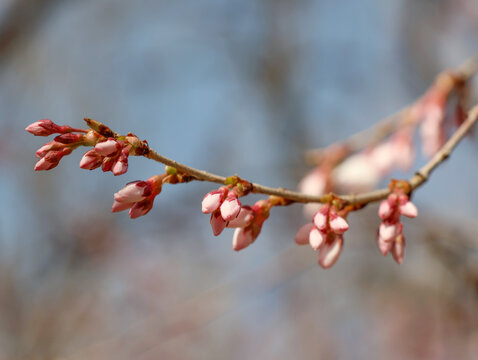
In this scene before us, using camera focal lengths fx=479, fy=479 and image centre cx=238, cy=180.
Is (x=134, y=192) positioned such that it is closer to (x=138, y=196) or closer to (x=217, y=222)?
(x=138, y=196)

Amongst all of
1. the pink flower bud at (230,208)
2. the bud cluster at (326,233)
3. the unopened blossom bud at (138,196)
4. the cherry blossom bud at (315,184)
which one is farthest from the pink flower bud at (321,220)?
the cherry blossom bud at (315,184)

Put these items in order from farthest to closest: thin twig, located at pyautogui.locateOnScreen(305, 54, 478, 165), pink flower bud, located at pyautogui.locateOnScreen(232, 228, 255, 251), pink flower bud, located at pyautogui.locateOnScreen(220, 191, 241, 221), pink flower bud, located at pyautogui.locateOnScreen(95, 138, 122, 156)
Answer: thin twig, located at pyautogui.locateOnScreen(305, 54, 478, 165), pink flower bud, located at pyautogui.locateOnScreen(232, 228, 255, 251), pink flower bud, located at pyautogui.locateOnScreen(220, 191, 241, 221), pink flower bud, located at pyautogui.locateOnScreen(95, 138, 122, 156)

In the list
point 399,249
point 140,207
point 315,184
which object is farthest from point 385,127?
point 140,207

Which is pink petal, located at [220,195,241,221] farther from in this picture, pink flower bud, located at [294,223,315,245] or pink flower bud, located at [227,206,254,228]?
pink flower bud, located at [294,223,315,245]

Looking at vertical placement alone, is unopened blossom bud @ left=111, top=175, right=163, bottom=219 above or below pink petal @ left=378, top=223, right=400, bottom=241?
below

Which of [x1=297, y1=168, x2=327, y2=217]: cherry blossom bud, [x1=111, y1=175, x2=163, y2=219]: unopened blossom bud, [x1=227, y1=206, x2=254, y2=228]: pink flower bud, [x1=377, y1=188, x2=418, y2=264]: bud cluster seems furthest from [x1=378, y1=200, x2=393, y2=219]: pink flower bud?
[x1=297, y1=168, x2=327, y2=217]: cherry blossom bud

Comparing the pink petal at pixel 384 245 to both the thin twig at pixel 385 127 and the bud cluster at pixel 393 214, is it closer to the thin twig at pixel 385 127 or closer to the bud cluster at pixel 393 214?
the bud cluster at pixel 393 214

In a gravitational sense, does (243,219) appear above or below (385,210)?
below
